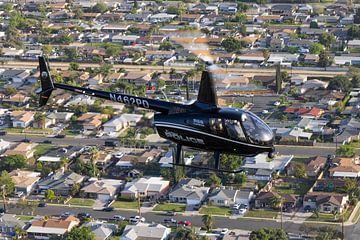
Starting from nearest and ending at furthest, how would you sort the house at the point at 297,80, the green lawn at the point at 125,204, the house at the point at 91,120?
the green lawn at the point at 125,204 < the house at the point at 91,120 < the house at the point at 297,80

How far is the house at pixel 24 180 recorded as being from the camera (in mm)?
38188

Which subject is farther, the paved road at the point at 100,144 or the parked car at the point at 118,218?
the paved road at the point at 100,144

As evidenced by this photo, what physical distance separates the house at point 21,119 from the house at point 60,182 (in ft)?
29.2

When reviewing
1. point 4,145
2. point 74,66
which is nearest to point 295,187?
point 4,145

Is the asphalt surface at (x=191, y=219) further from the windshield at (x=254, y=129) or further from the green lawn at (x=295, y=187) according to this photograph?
the windshield at (x=254, y=129)

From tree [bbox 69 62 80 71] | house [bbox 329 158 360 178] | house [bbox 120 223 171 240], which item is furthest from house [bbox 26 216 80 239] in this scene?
tree [bbox 69 62 80 71]

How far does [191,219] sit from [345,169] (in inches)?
314

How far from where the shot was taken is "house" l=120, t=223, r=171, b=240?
32344 millimetres

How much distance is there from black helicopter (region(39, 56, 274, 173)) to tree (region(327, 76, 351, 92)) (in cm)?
3433


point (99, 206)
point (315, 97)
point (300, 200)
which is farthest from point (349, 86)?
point (99, 206)

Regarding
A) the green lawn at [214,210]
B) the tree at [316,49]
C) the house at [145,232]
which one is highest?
the house at [145,232]

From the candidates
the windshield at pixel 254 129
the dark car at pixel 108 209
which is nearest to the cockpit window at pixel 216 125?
the windshield at pixel 254 129

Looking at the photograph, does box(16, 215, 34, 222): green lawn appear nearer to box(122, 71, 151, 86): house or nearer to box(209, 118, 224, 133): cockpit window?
box(209, 118, 224, 133): cockpit window

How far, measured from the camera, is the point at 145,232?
32656 mm
